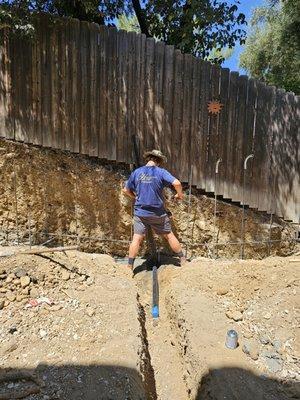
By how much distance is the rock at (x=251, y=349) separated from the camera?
3.43 meters

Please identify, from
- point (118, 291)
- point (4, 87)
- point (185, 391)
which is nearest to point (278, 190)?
point (118, 291)

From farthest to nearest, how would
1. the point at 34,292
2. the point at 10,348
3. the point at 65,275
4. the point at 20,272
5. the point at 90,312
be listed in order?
the point at 65,275 → the point at 20,272 → the point at 34,292 → the point at 90,312 → the point at 10,348

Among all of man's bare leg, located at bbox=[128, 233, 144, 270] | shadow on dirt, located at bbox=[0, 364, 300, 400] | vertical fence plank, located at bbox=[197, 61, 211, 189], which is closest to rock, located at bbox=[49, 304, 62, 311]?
shadow on dirt, located at bbox=[0, 364, 300, 400]

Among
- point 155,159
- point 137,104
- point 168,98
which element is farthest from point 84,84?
point 155,159

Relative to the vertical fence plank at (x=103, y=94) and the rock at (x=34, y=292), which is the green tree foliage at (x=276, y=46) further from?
the rock at (x=34, y=292)

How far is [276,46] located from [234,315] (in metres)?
10.0

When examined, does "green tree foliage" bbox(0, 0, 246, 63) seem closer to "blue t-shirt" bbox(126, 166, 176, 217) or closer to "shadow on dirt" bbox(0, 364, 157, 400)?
"blue t-shirt" bbox(126, 166, 176, 217)

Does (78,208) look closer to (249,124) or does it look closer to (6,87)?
(6,87)

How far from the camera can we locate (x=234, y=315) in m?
3.94

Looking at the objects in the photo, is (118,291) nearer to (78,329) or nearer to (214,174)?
(78,329)

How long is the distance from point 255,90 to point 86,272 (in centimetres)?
351

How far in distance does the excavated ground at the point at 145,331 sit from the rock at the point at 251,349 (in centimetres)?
1

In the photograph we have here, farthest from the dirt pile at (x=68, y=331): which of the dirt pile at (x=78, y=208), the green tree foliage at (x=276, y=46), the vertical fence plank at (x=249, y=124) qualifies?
the green tree foliage at (x=276, y=46)

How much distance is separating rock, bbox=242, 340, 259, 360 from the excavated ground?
1cm
